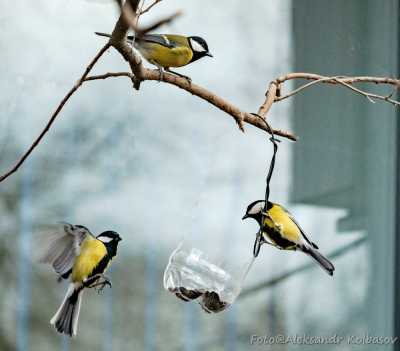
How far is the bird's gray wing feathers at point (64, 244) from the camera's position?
811 mm

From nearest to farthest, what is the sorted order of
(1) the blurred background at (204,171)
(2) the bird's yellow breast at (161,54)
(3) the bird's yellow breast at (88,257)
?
(3) the bird's yellow breast at (88,257) → (2) the bird's yellow breast at (161,54) → (1) the blurred background at (204,171)

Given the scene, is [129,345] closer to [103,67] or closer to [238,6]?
[103,67]

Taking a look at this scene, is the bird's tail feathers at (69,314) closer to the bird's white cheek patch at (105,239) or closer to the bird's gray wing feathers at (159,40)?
the bird's white cheek patch at (105,239)

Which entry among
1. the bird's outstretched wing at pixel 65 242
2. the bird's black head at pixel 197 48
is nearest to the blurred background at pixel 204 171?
the bird's black head at pixel 197 48

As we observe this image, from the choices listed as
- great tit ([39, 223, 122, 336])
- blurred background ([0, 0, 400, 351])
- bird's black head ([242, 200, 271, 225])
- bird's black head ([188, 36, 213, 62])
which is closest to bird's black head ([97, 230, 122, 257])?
great tit ([39, 223, 122, 336])

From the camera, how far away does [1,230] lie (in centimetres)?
135

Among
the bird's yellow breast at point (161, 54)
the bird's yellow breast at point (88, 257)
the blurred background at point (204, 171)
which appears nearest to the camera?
the bird's yellow breast at point (88, 257)

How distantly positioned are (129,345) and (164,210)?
0.83 ft

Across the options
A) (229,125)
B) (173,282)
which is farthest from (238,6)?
(173,282)

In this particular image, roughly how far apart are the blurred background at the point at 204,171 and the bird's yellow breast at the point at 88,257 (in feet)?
1.48

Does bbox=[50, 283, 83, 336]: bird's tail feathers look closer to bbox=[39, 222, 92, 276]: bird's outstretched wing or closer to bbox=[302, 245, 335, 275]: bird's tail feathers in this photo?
bbox=[39, 222, 92, 276]: bird's outstretched wing

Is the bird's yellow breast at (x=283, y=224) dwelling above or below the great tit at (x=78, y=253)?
above

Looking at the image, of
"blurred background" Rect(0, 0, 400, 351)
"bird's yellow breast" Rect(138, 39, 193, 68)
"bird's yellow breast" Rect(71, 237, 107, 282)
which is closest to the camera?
"bird's yellow breast" Rect(71, 237, 107, 282)

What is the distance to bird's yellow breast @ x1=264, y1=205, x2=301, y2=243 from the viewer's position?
827 mm
